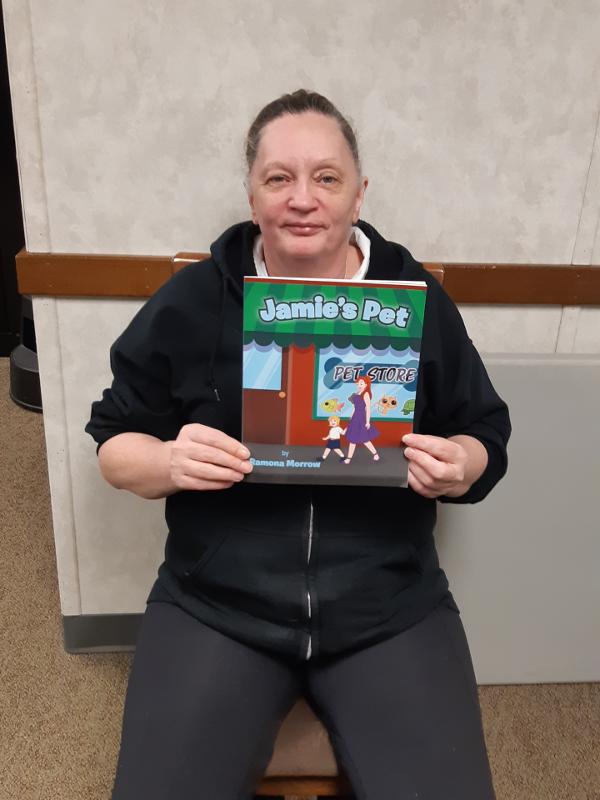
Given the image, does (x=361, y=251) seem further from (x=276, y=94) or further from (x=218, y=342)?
(x=276, y=94)

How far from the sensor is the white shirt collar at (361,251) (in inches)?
46.0

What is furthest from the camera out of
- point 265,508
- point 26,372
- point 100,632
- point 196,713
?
point 26,372

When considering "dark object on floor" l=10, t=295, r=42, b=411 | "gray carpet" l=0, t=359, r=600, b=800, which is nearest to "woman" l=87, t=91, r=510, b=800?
"gray carpet" l=0, t=359, r=600, b=800

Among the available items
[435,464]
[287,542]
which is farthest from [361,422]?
[287,542]

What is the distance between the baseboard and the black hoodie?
0.73 metres

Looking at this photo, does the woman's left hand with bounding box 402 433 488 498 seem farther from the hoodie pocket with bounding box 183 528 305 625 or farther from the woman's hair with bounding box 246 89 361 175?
the woman's hair with bounding box 246 89 361 175

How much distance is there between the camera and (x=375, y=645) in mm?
1130

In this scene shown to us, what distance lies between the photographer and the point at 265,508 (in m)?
1.13

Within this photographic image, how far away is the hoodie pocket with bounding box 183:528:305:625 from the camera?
3.64 feet

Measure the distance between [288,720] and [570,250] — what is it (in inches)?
42.5

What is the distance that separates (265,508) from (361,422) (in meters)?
0.21

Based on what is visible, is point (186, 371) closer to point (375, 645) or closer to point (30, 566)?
point (375, 645)

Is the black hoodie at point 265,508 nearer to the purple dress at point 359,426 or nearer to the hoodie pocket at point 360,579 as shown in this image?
the hoodie pocket at point 360,579

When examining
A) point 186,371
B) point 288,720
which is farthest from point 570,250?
point 288,720
